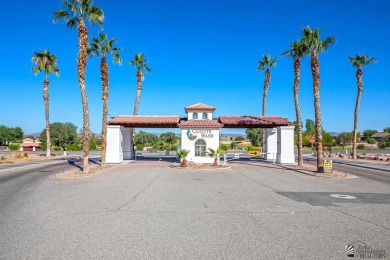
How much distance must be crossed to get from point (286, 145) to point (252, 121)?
15.8ft

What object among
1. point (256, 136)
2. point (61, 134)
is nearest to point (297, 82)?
point (256, 136)

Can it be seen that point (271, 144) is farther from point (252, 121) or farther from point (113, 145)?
point (113, 145)

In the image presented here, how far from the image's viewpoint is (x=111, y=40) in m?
27.2

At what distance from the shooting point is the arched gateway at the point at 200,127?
31.6 meters

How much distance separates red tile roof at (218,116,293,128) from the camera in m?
33.0

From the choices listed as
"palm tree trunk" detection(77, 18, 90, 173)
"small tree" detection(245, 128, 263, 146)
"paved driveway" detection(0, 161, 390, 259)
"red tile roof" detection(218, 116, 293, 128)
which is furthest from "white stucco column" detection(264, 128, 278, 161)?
"small tree" detection(245, 128, 263, 146)

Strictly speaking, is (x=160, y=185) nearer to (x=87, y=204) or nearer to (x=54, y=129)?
(x=87, y=204)

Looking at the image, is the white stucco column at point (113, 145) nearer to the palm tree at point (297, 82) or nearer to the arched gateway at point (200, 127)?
the arched gateway at point (200, 127)

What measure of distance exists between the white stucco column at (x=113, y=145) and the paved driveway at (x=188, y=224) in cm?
1764

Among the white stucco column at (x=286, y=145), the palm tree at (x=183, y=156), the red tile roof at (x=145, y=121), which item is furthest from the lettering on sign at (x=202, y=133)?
the white stucco column at (x=286, y=145)

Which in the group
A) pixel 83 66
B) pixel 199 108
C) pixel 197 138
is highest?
pixel 83 66

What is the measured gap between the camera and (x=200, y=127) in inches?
1232

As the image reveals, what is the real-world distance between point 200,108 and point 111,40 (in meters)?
12.7

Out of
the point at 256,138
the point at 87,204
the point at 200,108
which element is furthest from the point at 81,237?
the point at 256,138
